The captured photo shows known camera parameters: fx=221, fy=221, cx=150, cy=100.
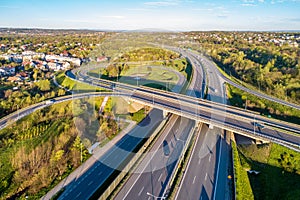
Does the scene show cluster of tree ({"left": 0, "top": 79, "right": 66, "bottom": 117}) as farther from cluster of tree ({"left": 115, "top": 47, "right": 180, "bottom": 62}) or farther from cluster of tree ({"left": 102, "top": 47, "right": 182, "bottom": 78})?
cluster of tree ({"left": 115, "top": 47, "right": 180, "bottom": 62})

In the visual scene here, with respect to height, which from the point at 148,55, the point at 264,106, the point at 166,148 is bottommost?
the point at 166,148

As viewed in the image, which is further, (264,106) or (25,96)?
(25,96)

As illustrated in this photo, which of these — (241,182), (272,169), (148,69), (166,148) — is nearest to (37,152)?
(166,148)

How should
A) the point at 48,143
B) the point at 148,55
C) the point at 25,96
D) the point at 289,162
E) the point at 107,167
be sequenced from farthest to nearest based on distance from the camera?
the point at 148,55
the point at 25,96
the point at 48,143
the point at 107,167
the point at 289,162

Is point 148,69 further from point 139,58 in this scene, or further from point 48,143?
point 48,143

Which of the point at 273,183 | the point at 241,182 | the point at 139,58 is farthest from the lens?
the point at 139,58

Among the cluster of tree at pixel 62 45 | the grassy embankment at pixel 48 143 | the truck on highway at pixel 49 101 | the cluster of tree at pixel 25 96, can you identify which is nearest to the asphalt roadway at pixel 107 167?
the grassy embankment at pixel 48 143

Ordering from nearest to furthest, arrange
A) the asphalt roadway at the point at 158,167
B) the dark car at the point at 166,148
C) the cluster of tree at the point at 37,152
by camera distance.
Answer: the asphalt roadway at the point at 158,167 < the cluster of tree at the point at 37,152 < the dark car at the point at 166,148

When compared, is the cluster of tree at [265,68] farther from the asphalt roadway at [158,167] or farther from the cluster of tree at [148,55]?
the asphalt roadway at [158,167]
